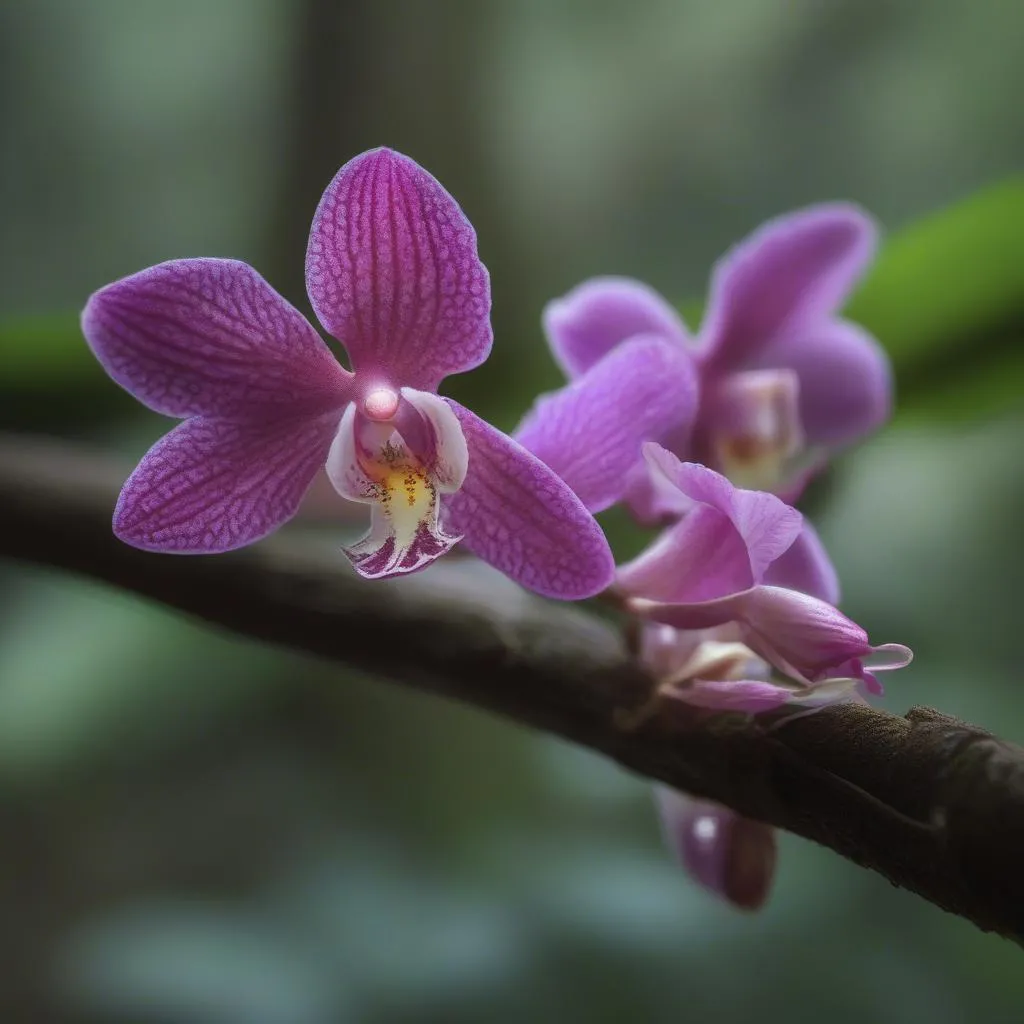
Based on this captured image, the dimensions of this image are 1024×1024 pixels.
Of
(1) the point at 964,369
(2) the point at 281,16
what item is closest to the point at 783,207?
(1) the point at 964,369

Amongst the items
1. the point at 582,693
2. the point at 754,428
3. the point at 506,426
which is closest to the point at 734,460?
the point at 754,428

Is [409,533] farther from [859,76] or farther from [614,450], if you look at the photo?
[859,76]

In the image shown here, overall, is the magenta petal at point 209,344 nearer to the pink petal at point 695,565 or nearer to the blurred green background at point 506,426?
the pink petal at point 695,565

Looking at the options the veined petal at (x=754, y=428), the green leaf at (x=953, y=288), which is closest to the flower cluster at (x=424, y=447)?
the veined petal at (x=754, y=428)

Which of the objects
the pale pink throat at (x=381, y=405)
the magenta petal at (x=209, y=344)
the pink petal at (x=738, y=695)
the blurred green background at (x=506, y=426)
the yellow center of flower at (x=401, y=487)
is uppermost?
the magenta petal at (x=209, y=344)

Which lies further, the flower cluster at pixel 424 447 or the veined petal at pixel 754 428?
the veined petal at pixel 754 428

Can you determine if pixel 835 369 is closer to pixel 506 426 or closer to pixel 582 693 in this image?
pixel 582 693

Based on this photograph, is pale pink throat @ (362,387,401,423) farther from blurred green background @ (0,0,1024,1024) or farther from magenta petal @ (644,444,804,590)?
blurred green background @ (0,0,1024,1024)
